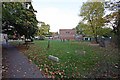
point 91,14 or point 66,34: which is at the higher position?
point 91,14

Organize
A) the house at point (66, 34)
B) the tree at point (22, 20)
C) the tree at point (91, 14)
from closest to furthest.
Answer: the tree at point (22, 20), the tree at point (91, 14), the house at point (66, 34)

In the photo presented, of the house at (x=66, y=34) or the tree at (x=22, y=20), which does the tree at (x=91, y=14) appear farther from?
the house at (x=66, y=34)

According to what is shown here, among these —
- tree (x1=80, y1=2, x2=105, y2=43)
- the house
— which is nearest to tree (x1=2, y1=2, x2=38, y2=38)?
tree (x1=80, y1=2, x2=105, y2=43)

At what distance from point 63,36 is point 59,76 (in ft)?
162

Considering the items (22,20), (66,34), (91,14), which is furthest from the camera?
(66,34)

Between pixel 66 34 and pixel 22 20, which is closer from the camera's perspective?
pixel 22 20

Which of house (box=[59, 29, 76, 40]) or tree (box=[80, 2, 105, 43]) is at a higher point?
tree (box=[80, 2, 105, 43])

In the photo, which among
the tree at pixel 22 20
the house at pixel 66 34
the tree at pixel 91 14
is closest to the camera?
the tree at pixel 22 20

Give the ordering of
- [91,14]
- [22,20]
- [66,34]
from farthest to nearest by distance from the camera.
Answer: [66,34] < [91,14] < [22,20]

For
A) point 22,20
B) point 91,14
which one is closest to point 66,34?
point 91,14

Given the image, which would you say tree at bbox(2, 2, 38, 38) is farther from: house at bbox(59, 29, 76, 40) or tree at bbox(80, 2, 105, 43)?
house at bbox(59, 29, 76, 40)

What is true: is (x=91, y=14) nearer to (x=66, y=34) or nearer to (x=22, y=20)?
(x=22, y=20)

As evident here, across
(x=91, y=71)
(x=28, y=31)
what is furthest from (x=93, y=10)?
(x=91, y=71)

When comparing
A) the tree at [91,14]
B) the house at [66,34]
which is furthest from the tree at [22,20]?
the house at [66,34]
